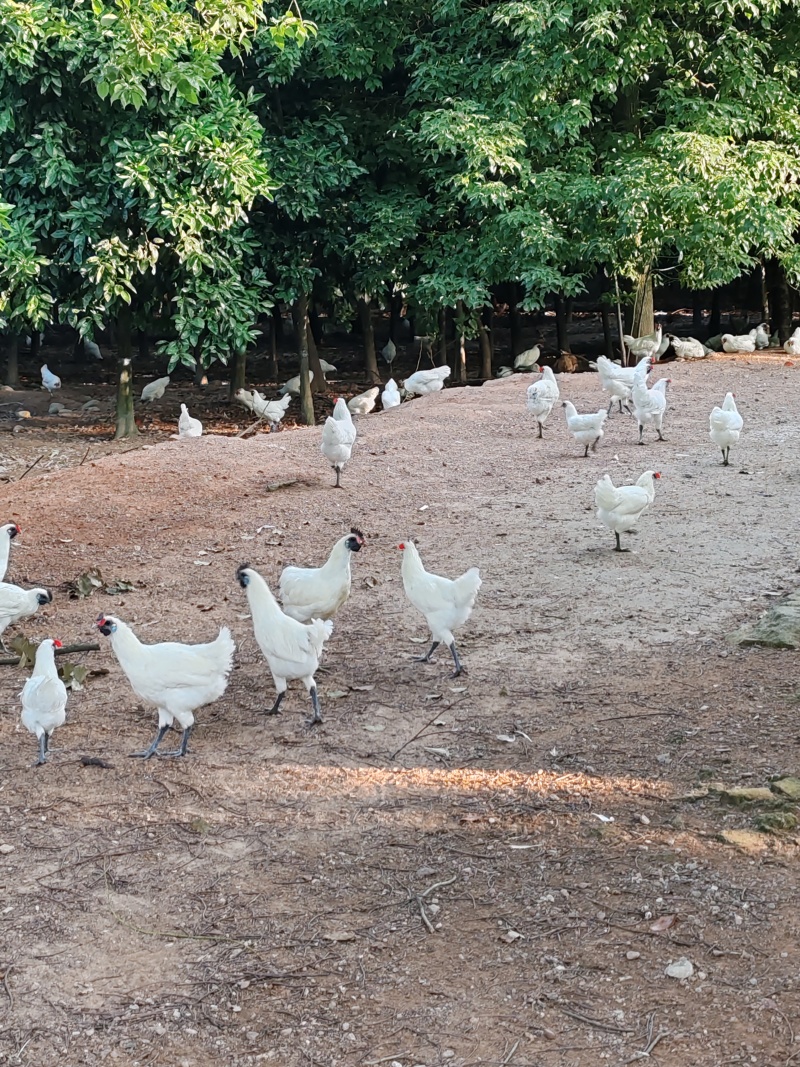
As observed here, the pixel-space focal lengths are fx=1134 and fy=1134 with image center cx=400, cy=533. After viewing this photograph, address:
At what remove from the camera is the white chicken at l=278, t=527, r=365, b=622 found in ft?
22.8

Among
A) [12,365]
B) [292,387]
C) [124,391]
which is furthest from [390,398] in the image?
[12,365]

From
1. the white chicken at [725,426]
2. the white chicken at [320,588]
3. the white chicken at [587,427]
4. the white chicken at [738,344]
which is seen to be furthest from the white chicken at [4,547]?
the white chicken at [738,344]

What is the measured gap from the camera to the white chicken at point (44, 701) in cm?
564

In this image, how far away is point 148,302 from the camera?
1777cm

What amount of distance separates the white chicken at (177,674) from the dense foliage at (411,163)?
34.7 feet

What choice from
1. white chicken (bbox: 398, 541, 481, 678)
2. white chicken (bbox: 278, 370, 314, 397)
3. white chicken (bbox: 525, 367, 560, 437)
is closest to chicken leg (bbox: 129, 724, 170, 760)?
white chicken (bbox: 398, 541, 481, 678)

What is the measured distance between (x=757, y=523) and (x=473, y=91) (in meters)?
11.6

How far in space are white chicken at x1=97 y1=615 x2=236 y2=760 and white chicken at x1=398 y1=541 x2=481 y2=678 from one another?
4.84ft

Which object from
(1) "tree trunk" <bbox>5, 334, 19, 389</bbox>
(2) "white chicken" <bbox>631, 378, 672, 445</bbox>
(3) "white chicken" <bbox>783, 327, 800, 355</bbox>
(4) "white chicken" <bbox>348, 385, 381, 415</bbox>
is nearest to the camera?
(2) "white chicken" <bbox>631, 378, 672, 445</bbox>

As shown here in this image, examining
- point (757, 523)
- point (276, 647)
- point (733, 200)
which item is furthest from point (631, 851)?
point (733, 200)

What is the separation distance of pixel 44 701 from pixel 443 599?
7.70ft

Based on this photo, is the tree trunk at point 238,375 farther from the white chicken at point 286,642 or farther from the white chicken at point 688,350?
the white chicken at point 286,642

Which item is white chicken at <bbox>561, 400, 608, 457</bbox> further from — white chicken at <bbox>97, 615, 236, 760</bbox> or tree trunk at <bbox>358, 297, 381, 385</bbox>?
tree trunk at <bbox>358, 297, 381, 385</bbox>

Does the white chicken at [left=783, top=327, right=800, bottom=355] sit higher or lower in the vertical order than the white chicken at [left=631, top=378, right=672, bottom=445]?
higher
